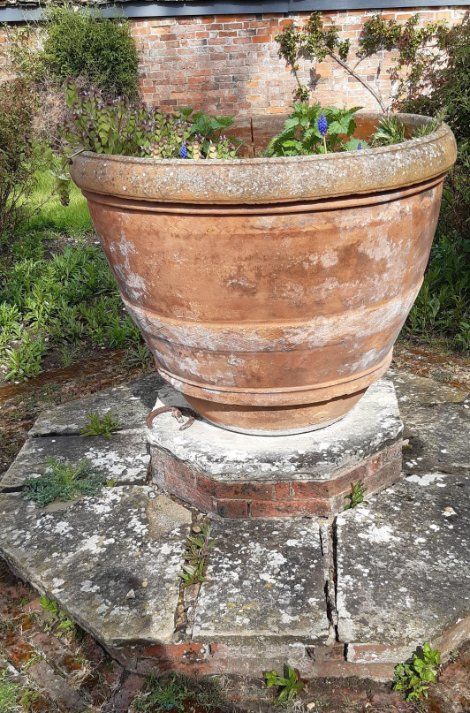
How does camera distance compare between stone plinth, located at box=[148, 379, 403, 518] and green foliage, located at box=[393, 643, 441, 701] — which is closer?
green foliage, located at box=[393, 643, 441, 701]

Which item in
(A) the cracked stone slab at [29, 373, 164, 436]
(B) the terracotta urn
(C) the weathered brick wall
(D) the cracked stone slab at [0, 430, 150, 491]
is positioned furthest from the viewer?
(C) the weathered brick wall

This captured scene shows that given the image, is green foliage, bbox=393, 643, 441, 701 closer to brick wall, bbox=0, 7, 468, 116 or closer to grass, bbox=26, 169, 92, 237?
grass, bbox=26, 169, 92, 237

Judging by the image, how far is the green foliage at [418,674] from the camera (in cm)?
170

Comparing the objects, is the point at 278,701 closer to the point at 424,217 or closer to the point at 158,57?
the point at 424,217

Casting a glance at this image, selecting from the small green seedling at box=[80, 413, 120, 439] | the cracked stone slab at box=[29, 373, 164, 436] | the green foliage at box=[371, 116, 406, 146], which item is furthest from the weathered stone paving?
the green foliage at box=[371, 116, 406, 146]

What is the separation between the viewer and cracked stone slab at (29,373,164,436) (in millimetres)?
2843

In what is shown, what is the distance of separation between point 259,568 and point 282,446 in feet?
1.51

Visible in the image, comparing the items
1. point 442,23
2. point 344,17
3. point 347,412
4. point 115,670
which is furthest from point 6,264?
point 442,23

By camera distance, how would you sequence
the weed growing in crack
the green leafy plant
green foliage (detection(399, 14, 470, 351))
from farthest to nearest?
the green leafy plant, green foliage (detection(399, 14, 470, 351)), the weed growing in crack

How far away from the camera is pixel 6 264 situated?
16.6 ft

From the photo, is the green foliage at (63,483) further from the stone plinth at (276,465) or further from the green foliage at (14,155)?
the green foliage at (14,155)

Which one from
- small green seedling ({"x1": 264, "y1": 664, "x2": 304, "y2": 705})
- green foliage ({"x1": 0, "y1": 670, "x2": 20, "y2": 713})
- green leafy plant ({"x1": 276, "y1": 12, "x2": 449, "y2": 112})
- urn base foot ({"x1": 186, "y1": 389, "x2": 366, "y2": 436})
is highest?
green leafy plant ({"x1": 276, "y1": 12, "x2": 449, "y2": 112})

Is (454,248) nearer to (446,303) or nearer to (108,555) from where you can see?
(446,303)

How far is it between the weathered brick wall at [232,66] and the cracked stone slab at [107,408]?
6.31m
